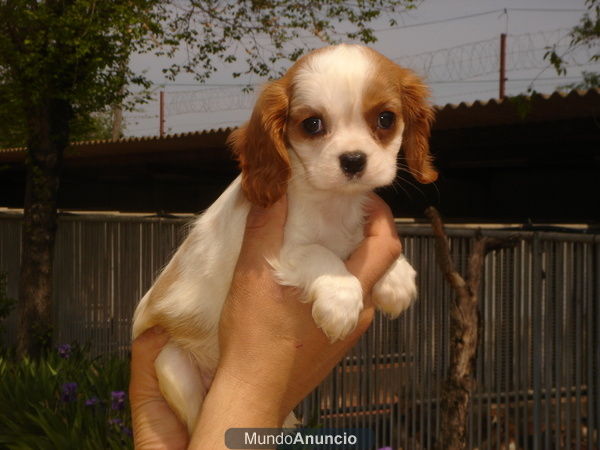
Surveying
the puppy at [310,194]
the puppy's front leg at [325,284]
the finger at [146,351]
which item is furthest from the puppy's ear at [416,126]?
the finger at [146,351]

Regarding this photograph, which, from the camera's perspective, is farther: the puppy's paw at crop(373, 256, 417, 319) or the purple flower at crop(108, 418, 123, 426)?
the purple flower at crop(108, 418, 123, 426)

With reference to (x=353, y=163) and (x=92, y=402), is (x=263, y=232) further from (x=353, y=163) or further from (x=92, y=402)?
(x=92, y=402)

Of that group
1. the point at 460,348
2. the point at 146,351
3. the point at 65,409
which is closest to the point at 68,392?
the point at 65,409

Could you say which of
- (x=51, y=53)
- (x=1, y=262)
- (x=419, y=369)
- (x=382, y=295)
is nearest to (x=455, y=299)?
(x=419, y=369)

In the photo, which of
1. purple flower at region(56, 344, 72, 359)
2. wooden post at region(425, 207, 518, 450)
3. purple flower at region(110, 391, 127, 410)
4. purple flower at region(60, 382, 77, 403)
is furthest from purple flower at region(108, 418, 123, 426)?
purple flower at region(56, 344, 72, 359)

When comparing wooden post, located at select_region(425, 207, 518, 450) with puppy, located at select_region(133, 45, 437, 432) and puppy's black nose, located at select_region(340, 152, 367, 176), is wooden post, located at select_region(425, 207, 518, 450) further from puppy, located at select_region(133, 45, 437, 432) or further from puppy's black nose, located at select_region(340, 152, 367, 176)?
puppy's black nose, located at select_region(340, 152, 367, 176)

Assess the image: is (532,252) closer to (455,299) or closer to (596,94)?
(455,299)

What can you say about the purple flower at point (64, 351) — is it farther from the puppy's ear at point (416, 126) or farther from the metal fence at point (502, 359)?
the puppy's ear at point (416, 126)
